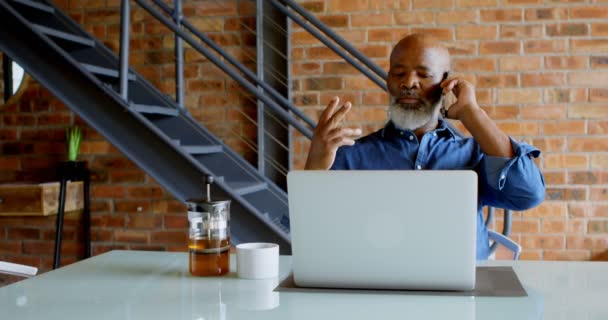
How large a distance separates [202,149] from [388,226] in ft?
5.77

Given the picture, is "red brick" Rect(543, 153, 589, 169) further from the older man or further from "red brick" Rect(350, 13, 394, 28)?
the older man

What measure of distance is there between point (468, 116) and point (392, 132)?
0.38m

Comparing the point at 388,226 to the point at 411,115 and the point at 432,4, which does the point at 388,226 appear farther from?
the point at 432,4

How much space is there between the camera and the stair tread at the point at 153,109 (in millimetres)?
2550

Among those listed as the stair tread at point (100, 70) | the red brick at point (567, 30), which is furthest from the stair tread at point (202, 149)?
the red brick at point (567, 30)

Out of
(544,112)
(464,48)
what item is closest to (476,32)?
(464,48)

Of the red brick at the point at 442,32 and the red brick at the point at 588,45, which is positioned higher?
the red brick at the point at 442,32

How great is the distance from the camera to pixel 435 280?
3.71 ft

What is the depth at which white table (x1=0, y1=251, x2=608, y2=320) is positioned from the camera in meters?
1.03

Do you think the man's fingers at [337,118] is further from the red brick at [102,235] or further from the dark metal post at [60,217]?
the red brick at [102,235]

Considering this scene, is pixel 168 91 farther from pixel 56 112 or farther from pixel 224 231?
pixel 224 231

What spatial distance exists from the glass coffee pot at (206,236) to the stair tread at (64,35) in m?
1.62

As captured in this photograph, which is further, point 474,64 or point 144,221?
point 144,221

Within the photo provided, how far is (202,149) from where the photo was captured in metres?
2.73
